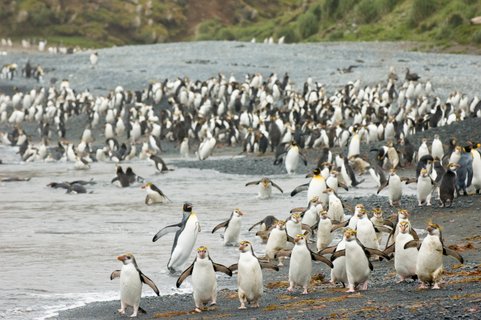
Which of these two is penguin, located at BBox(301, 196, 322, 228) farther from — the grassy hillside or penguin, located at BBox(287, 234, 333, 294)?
the grassy hillside

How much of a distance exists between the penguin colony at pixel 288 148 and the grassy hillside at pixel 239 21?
1256 centimetres

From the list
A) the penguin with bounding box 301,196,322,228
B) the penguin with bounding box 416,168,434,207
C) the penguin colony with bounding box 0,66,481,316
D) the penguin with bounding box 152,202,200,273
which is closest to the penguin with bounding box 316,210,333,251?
the penguin colony with bounding box 0,66,481,316

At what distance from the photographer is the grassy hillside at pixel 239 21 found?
46.8 metres

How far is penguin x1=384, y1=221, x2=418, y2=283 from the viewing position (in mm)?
9352

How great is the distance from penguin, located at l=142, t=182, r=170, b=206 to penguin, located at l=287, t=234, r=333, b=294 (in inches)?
311

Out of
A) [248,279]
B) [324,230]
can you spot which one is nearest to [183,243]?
[324,230]

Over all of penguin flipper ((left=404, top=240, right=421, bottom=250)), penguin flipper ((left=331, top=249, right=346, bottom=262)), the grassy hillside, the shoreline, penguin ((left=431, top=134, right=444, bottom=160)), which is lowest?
the shoreline

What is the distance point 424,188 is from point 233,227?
334 centimetres

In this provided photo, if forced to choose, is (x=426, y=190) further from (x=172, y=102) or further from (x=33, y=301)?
(x=172, y=102)

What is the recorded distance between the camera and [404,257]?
9367 millimetres

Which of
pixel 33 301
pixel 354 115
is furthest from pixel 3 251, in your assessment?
pixel 354 115

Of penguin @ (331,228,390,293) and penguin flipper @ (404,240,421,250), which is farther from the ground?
penguin flipper @ (404,240,421,250)

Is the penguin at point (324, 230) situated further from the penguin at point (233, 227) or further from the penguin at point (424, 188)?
the penguin at point (424, 188)

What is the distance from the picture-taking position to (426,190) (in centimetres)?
1458
